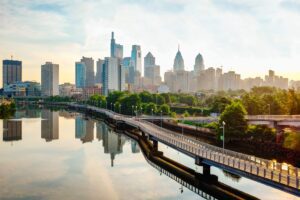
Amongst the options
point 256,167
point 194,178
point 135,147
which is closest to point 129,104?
point 135,147

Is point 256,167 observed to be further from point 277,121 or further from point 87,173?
point 277,121

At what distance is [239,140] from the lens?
7250 centimetres

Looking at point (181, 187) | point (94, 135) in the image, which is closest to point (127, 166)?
point (181, 187)

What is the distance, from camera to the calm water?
1672 inches

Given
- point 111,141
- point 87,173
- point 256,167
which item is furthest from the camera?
point 111,141

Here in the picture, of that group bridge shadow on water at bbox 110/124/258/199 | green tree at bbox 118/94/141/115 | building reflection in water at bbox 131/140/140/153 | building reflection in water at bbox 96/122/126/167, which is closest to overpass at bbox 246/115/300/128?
building reflection in water at bbox 131/140/140/153

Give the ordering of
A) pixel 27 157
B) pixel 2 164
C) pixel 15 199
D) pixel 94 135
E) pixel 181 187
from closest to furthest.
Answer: pixel 15 199, pixel 181 187, pixel 2 164, pixel 27 157, pixel 94 135

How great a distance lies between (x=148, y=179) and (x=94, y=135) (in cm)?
5044

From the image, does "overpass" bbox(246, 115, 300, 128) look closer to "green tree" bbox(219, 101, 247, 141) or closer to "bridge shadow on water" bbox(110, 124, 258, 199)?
"green tree" bbox(219, 101, 247, 141)

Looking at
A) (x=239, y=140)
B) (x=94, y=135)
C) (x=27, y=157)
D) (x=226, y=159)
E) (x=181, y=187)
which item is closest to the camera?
(x=226, y=159)

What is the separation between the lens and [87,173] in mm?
52531

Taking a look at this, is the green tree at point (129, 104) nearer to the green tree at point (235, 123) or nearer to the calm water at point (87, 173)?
the calm water at point (87, 173)

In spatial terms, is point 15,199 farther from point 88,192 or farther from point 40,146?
point 40,146

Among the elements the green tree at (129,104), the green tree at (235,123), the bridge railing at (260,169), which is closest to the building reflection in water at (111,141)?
the bridge railing at (260,169)
